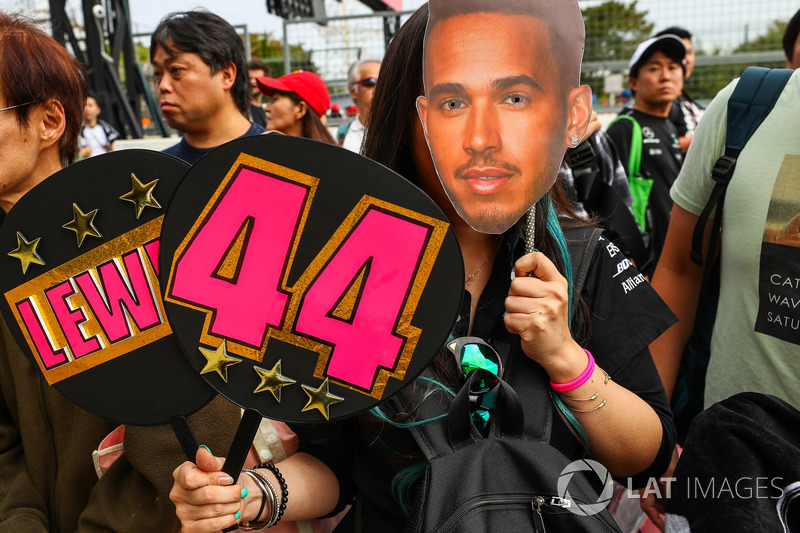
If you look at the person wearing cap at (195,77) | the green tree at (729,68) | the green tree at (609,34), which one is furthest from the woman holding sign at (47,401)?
the green tree at (729,68)

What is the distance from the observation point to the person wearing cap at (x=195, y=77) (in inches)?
113

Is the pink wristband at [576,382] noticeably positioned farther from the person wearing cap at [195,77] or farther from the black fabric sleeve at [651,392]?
the person wearing cap at [195,77]

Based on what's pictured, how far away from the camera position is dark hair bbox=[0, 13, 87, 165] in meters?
1.38

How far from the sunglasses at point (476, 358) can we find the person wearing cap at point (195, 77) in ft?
6.67

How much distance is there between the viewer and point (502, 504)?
3.13 feet

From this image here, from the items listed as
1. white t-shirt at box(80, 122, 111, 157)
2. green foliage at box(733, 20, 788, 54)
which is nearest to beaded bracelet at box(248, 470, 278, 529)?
white t-shirt at box(80, 122, 111, 157)

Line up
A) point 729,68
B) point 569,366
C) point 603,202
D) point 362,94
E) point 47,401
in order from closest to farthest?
point 569,366, point 47,401, point 603,202, point 362,94, point 729,68

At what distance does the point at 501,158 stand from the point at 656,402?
1.67 ft

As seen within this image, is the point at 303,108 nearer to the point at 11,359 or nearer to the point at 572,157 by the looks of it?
the point at 572,157

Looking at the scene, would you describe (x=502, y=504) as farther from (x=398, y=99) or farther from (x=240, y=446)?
(x=398, y=99)

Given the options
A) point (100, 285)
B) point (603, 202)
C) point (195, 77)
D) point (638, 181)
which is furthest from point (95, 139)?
point (100, 285)

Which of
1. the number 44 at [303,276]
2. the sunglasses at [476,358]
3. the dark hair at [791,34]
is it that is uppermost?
the dark hair at [791,34]

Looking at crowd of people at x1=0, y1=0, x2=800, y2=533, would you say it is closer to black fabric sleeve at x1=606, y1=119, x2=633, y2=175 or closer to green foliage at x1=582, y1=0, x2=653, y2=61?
black fabric sleeve at x1=606, y1=119, x2=633, y2=175

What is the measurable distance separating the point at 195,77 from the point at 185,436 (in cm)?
219
